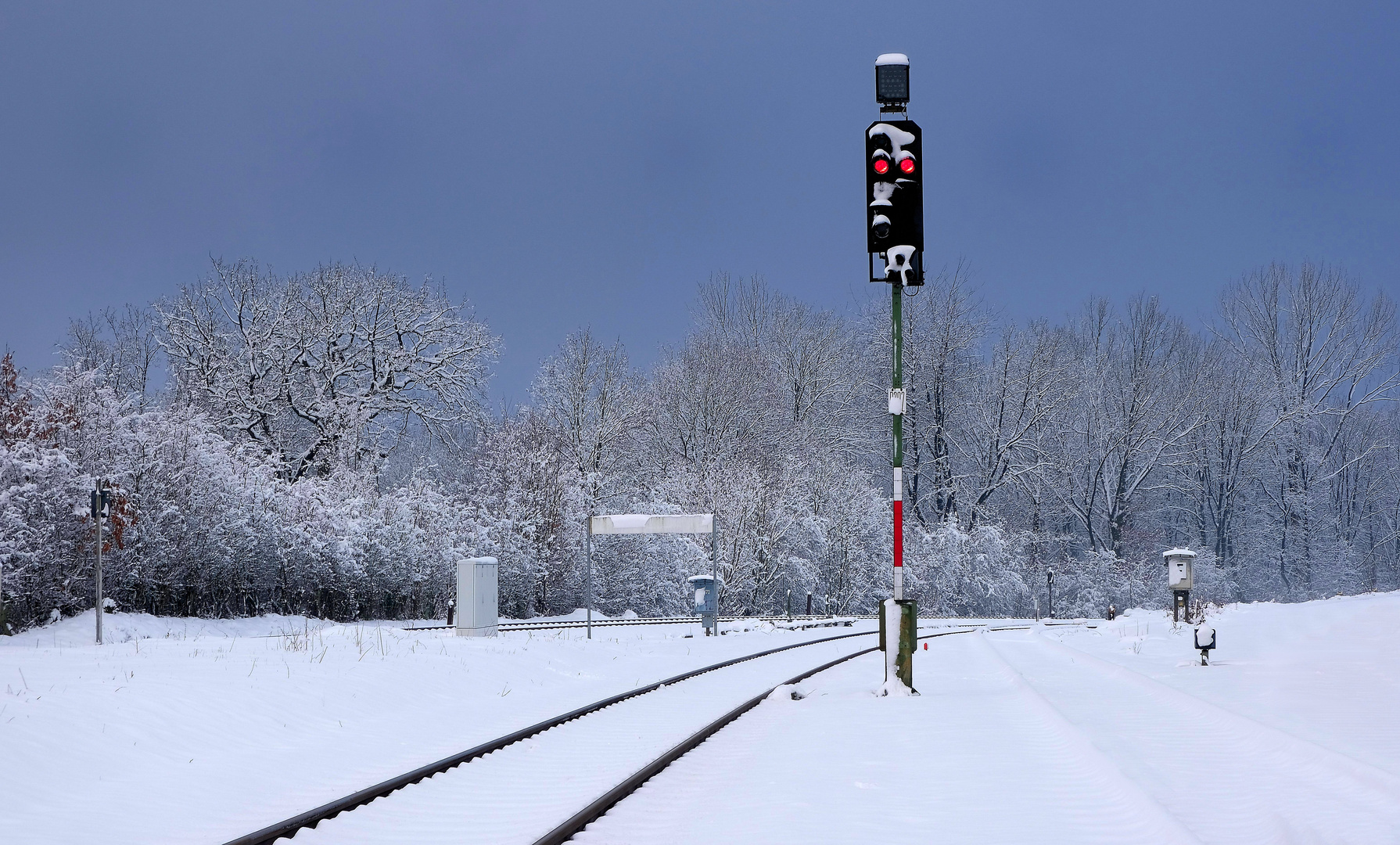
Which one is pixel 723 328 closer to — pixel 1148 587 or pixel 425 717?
pixel 1148 587

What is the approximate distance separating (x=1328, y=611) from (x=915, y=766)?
74.7ft

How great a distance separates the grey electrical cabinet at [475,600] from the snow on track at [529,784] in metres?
11.8

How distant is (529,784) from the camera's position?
8.23 meters

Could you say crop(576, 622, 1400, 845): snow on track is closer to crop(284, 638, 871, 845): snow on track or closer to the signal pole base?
crop(284, 638, 871, 845): snow on track

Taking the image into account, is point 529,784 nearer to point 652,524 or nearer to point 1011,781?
point 1011,781

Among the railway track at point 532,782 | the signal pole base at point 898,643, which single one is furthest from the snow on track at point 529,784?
the signal pole base at point 898,643

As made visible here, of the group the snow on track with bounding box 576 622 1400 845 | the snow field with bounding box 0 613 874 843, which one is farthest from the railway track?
the snow field with bounding box 0 613 874 843

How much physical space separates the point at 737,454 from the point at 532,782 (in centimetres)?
4177

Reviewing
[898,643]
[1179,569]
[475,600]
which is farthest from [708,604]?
[898,643]

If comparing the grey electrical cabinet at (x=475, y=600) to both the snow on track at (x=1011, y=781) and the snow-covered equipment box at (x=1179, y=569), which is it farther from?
Answer: the snow-covered equipment box at (x=1179, y=569)

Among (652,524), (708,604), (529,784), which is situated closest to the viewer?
(529,784)

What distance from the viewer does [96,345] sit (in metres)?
55.7

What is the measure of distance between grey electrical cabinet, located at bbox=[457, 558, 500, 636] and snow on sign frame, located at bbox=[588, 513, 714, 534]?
10.9 ft

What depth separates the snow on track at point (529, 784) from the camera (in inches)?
265
